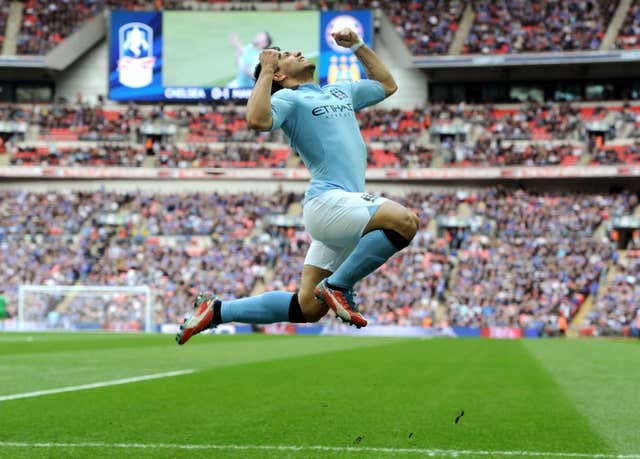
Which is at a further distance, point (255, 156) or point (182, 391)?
point (255, 156)

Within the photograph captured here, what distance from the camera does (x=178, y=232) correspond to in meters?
46.1

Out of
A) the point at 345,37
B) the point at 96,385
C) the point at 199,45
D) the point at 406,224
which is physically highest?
the point at 199,45

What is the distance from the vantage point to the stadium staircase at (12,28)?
5147 cm

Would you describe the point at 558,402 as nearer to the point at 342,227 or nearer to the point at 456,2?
the point at 342,227

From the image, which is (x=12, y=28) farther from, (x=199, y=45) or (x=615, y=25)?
(x=615, y=25)

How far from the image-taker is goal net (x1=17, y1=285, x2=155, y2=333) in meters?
39.8

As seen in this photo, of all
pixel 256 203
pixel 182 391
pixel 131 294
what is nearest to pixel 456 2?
pixel 256 203

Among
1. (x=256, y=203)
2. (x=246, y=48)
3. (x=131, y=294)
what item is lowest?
(x=131, y=294)

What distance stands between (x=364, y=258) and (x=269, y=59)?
1.70m

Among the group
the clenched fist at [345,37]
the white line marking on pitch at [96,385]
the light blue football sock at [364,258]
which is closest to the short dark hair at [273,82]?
the clenched fist at [345,37]

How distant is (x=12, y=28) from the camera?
2078 inches

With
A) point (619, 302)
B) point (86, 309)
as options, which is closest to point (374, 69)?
point (619, 302)

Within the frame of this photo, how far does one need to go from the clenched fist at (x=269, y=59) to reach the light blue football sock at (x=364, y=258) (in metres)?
1.49

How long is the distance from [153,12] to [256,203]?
12608mm
